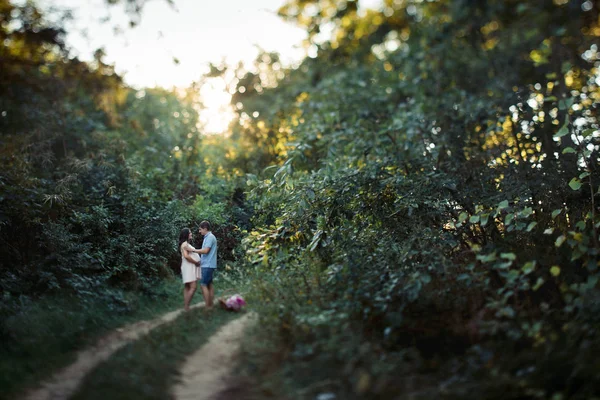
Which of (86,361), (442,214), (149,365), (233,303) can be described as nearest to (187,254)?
(233,303)

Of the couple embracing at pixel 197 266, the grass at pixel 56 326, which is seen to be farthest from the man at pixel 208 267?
the grass at pixel 56 326

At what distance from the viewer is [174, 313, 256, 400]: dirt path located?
579cm

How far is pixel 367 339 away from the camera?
6.43 meters

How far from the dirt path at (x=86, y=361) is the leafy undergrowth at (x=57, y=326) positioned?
15cm

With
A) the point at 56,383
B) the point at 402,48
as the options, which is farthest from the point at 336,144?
the point at 56,383

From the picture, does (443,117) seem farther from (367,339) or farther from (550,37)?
(367,339)

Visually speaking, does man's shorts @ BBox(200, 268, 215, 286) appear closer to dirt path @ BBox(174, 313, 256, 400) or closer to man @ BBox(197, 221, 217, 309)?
man @ BBox(197, 221, 217, 309)

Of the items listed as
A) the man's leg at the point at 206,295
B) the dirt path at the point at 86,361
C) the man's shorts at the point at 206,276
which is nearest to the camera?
the dirt path at the point at 86,361

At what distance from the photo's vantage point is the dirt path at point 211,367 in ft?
19.0

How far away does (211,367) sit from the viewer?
21.7ft

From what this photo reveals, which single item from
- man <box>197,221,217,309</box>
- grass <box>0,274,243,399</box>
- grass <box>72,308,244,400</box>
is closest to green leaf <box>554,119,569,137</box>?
grass <box>72,308,244,400</box>

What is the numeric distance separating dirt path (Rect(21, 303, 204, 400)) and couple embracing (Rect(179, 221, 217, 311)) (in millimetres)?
929

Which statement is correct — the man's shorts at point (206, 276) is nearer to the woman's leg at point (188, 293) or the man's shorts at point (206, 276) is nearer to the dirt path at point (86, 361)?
the woman's leg at point (188, 293)

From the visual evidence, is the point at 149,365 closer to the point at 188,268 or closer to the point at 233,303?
the point at 233,303
